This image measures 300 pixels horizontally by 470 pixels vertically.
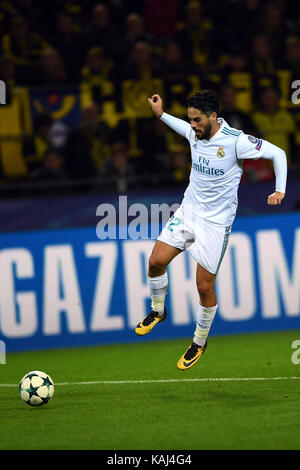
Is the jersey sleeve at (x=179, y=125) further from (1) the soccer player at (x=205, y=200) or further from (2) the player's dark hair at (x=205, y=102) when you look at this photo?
(2) the player's dark hair at (x=205, y=102)

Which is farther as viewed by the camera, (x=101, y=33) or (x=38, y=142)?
(x=101, y=33)

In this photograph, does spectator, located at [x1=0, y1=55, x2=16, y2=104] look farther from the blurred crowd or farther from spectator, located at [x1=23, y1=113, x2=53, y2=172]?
spectator, located at [x1=23, y1=113, x2=53, y2=172]

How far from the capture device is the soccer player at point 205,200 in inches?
317

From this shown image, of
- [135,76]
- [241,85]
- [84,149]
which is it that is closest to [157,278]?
[84,149]

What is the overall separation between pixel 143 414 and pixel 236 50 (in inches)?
324

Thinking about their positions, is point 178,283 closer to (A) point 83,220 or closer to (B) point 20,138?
(A) point 83,220

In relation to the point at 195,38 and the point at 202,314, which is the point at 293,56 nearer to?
the point at 195,38

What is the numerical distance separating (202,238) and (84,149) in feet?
15.0

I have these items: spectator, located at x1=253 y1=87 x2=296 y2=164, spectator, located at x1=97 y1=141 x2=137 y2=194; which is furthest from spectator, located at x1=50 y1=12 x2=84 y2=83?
spectator, located at x1=253 y1=87 x2=296 y2=164

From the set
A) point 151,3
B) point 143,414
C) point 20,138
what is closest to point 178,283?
point 20,138

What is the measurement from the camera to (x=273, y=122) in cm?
1341

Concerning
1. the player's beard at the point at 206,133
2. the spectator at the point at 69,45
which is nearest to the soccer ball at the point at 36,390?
the player's beard at the point at 206,133

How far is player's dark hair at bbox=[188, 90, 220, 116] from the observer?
8.00 m

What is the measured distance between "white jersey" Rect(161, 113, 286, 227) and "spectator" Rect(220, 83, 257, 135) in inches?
177
